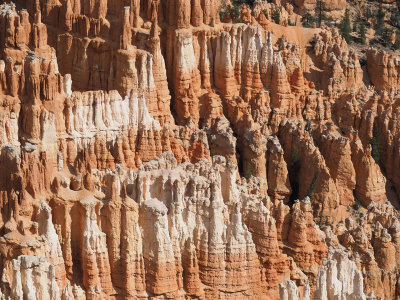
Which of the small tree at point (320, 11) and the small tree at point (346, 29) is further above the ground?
the small tree at point (320, 11)

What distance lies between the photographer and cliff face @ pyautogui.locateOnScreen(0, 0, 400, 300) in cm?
5691

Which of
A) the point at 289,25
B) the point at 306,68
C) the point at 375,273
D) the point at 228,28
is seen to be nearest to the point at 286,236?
the point at 375,273

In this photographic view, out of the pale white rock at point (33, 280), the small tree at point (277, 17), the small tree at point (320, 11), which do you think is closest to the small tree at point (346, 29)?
the small tree at point (320, 11)

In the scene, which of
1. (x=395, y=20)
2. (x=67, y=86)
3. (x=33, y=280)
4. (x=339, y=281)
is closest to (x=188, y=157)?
(x=67, y=86)

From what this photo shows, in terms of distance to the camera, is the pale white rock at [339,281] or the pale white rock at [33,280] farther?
the pale white rock at [339,281]

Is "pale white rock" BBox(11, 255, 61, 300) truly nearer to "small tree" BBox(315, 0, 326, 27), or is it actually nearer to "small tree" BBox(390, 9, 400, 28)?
"small tree" BBox(315, 0, 326, 27)

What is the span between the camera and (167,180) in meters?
60.1

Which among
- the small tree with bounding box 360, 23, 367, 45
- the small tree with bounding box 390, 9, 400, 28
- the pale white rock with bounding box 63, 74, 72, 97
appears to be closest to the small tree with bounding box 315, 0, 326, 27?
the small tree with bounding box 360, 23, 367, 45

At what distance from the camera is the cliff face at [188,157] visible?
56906mm

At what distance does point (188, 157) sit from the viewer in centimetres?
6856

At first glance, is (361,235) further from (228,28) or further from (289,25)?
(289,25)

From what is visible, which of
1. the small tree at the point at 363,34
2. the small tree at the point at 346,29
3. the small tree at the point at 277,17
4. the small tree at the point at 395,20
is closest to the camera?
the small tree at the point at 277,17

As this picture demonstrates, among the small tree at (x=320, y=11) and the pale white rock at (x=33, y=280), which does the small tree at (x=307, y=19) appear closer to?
the small tree at (x=320, y=11)

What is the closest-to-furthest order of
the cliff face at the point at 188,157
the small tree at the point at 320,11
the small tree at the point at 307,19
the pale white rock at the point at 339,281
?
the cliff face at the point at 188,157, the pale white rock at the point at 339,281, the small tree at the point at 307,19, the small tree at the point at 320,11
